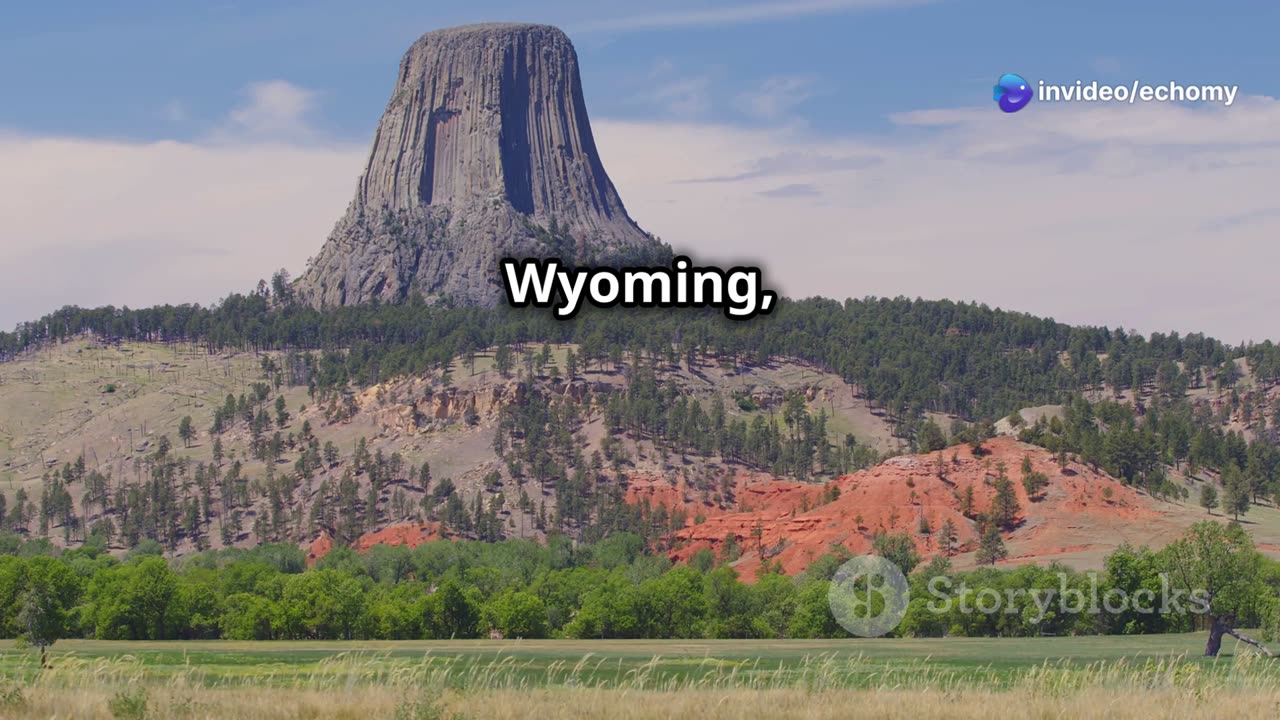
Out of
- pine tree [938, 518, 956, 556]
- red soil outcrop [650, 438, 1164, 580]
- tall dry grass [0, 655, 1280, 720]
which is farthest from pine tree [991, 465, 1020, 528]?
tall dry grass [0, 655, 1280, 720]

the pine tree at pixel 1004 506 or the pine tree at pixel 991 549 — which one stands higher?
the pine tree at pixel 1004 506

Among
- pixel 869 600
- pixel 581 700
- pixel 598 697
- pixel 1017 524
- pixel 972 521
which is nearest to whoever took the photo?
pixel 581 700

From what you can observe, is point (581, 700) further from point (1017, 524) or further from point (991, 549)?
point (1017, 524)

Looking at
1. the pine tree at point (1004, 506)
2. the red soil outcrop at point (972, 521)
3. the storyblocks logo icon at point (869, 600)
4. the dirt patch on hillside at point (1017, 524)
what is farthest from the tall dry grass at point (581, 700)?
the pine tree at point (1004, 506)

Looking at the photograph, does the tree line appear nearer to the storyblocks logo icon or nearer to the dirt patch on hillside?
the storyblocks logo icon

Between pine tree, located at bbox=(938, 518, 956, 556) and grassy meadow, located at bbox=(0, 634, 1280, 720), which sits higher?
grassy meadow, located at bbox=(0, 634, 1280, 720)

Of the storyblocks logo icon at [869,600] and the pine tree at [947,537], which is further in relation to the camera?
the pine tree at [947,537]

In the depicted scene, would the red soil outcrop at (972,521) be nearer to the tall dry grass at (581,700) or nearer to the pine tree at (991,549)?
the pine tree at (991,549)

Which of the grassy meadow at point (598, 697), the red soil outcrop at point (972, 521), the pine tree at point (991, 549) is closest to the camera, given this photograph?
the grassy meadow at point (598, 697)

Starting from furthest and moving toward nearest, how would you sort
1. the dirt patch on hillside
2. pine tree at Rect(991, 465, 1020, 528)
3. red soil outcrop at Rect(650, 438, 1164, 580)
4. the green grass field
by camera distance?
pine tree at Rect(991, 465, 1020, 528) < red soil outcrop at Rect(650, 438, 1164, 580) < the dirt patch on hillside < the green grass field

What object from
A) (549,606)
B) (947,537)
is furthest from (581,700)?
(947,537)

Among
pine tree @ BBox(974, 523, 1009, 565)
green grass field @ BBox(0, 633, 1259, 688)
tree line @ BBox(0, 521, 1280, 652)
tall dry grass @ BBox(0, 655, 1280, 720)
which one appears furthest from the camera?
pine tree @ BBox(974, 523, 1009, 565)

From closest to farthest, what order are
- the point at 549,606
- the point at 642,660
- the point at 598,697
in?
1. the point at 598,697
2. the point at 642,660
3. the point at 549,606

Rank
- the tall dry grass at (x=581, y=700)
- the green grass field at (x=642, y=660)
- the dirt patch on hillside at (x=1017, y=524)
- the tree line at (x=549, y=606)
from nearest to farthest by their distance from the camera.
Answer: the tall dry grass at (x=581, y=700) → the green grass field at (x=642, y=660) → the tree line at (x=549, y=606) → the dirt patch on hillside at (x=1017, y=524)
